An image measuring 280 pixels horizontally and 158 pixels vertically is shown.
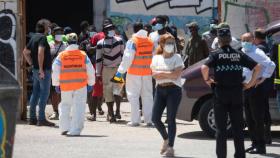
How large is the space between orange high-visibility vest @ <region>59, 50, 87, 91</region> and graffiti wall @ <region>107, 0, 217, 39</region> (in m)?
8.43

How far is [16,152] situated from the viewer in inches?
450

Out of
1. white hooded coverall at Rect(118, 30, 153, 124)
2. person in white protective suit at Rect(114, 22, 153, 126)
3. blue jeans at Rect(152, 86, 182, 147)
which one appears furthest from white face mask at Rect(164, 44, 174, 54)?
white hooded coverall at Rect(118, 30, 153, 124)

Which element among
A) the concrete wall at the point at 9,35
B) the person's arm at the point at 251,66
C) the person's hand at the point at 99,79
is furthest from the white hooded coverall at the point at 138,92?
the person's arm at the point at 251,66

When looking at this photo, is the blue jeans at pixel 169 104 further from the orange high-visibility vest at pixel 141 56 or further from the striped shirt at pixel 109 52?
the striped shirt at pixel 109 52

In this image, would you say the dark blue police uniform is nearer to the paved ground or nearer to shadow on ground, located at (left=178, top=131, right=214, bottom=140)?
the paved ground

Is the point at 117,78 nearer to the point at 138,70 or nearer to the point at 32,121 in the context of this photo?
the point at 138,70

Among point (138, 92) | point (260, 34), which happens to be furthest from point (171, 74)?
point (138, 92)

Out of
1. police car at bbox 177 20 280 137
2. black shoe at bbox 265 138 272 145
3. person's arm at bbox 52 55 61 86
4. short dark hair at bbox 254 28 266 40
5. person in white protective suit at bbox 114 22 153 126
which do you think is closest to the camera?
short dark hair at bbox 254 28 266 40

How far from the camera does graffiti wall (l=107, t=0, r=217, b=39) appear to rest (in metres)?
21.7

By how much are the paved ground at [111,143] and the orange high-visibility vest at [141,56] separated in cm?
104

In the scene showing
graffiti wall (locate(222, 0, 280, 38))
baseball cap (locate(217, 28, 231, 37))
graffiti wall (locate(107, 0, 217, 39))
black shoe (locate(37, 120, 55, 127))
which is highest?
graffiti wall (locate(107, 0, 217, 39))

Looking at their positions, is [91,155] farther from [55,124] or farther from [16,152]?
[55,124]

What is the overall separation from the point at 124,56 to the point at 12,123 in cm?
716

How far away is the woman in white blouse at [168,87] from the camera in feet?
36.4
